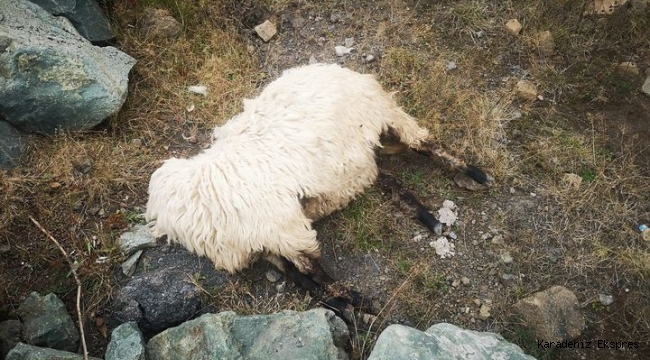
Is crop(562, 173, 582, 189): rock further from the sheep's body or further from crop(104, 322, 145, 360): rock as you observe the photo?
crop(104, 322, 145, 360): rock

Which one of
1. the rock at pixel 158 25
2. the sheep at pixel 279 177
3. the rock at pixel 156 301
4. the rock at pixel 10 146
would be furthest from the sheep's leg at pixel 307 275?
the rock at pixel 158 25

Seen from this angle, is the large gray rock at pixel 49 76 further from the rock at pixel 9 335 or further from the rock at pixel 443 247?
the rock at pixel 443 247

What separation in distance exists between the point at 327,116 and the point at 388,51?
5.81 ft

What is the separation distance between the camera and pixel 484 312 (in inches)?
136

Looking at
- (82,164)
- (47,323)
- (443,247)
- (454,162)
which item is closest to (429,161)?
(454,162)

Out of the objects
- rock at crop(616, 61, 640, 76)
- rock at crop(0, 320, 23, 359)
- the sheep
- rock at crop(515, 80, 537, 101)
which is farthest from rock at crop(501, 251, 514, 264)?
rock at crop(0, 320, 23, 359)

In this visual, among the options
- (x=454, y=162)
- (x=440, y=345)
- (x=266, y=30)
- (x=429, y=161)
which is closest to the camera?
(x=440, y=345)

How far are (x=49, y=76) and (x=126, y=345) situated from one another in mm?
2464

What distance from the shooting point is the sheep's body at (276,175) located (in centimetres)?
315

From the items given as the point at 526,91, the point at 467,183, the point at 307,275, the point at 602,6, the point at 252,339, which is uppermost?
A: the point at 602,6

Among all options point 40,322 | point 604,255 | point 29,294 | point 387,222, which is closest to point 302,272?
point 387,222

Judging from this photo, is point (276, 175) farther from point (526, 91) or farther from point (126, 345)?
point (526, 91)

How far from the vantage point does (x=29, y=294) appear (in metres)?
3.41

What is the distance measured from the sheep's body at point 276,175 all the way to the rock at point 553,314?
5.07 feet
